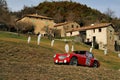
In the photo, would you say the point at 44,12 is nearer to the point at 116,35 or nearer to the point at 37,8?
the point at 37,8

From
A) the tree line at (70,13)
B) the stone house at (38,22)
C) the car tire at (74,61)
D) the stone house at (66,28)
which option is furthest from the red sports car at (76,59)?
the tree line at (70,13)

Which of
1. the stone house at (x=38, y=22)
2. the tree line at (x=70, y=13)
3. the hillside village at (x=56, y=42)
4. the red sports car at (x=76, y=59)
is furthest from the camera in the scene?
the tree line at (x=70, y=13)

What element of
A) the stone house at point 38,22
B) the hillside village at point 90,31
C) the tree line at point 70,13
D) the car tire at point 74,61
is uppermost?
the tree line at point 70,13

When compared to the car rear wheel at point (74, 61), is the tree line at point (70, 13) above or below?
above

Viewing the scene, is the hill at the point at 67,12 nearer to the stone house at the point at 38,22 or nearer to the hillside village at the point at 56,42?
the hillside village at the point at 56,42

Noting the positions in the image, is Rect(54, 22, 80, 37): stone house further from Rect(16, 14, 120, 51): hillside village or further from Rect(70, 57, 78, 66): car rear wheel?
Rect(70, 57, 78, 66): car rear wheel

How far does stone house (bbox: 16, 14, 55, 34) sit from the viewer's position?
4176 inches

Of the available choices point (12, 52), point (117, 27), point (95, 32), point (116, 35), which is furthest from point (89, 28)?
point (12, 52)

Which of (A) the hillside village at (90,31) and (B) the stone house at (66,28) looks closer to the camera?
(A) the hillside village at (90,31)

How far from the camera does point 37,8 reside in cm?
14388

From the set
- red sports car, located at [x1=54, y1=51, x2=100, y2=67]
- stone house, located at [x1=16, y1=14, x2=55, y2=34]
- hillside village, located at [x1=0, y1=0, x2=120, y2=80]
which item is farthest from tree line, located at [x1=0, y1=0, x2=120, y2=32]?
red sports car, located at [x1=54, y1=51, x2=100, y2=67]

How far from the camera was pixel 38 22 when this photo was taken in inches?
4363

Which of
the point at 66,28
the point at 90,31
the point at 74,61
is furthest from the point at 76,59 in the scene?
the point at 66,28

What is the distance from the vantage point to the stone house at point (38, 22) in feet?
348
